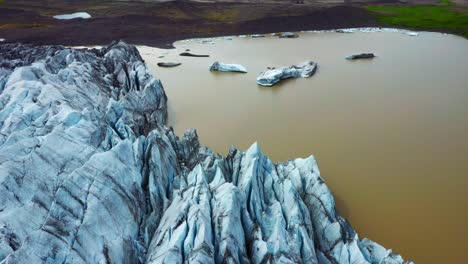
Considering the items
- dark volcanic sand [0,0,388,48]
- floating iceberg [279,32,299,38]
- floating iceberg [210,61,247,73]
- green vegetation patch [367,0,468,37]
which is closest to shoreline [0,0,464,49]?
dark volcanic sand [0,0,388,48]

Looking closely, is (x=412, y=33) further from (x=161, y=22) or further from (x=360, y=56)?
(x=161, y=22)

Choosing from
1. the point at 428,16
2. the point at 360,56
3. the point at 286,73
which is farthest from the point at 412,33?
the point at 286,73

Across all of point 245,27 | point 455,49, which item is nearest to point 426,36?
point 455,49

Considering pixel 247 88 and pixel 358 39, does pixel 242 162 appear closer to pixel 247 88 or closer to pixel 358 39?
pixel 247 88

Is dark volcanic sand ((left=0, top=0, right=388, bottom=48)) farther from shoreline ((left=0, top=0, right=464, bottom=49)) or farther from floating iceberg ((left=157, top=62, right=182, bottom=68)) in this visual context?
floating iceberg ((left=157, top=62, right=182, bottom=68))

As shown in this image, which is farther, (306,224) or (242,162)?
(242,162)
